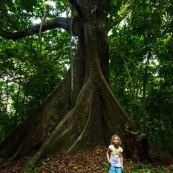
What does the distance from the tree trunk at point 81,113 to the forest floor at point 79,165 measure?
0.28 m

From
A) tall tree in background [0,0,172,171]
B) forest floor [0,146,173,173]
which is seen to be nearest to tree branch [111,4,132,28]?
tall tree in background [0,0,172,171]

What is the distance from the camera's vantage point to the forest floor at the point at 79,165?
255 inches

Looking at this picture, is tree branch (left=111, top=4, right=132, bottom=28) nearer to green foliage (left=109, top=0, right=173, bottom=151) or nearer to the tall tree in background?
green foliage (left=109, top=0, right=173, bottom=151)

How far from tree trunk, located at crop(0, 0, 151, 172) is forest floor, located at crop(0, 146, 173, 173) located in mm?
281

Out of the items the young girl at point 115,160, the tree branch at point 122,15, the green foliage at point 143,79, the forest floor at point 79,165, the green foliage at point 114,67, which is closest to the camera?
the young girl at point 115,160

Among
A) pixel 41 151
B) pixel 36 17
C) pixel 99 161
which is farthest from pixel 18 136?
pixel 36 17

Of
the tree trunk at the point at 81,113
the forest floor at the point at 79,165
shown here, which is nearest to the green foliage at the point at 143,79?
the tree trunk at the point at 81,113

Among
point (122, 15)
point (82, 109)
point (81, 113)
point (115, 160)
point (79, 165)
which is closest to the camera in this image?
point (115, 160)

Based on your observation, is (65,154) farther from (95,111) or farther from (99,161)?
(95,111)

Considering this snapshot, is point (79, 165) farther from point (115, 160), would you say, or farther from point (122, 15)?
point (122, 15)

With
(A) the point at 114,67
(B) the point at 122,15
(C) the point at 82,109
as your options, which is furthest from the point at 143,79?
(C) the point at 82,109

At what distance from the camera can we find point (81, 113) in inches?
340

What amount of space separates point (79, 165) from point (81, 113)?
2.21m

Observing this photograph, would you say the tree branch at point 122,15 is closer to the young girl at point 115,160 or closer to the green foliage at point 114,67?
the green foliage at point 114,67
